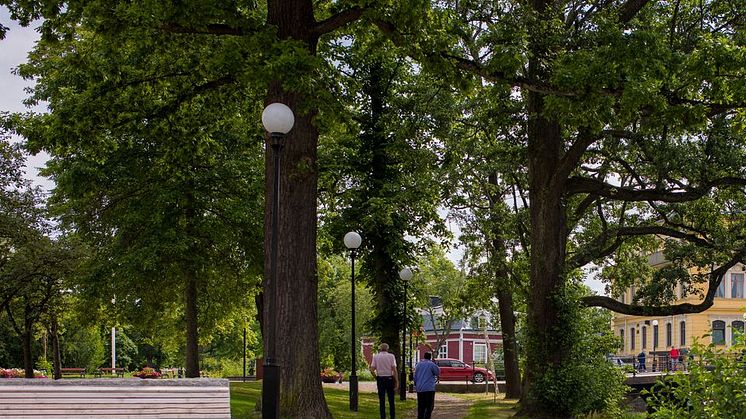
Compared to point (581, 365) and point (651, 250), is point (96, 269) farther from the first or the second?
point (651, 250)

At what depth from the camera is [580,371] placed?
20938 mm

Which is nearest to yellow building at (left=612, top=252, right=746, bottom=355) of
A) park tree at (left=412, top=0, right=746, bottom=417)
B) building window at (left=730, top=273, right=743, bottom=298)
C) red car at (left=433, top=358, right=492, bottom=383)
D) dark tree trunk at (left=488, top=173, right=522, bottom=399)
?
building window at (left=730, top=273, right=743, bottom=298)

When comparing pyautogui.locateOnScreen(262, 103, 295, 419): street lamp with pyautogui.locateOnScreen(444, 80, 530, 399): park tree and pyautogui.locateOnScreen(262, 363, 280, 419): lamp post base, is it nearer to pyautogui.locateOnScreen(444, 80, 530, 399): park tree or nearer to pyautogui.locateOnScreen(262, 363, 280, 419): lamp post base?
pyautogui.locateOnScreen(262, 363, 280, 419): lamp post base

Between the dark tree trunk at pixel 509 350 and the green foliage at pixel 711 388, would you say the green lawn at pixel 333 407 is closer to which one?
the dark tree trunk at pixel 509 350

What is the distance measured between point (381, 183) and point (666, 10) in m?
11.4

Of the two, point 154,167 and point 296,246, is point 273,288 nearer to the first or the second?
point 296,246

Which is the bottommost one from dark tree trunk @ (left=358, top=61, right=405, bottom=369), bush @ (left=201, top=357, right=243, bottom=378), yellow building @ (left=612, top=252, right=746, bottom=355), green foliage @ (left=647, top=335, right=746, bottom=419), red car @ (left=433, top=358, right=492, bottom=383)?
bush @ (left=201, top=357, right=243, bottom=378)

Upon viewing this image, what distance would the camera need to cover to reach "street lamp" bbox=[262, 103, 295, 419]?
37.1ft

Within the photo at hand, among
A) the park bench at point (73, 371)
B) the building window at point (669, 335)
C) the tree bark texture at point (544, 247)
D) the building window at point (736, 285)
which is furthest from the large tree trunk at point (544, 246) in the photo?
the building window at point (669, 335)

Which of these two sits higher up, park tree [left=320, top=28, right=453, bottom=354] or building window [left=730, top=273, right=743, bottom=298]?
park tree [left=320, top=28, right=453, bottom=354]

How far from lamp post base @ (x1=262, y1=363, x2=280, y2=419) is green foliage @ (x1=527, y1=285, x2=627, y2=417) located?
1101 cm

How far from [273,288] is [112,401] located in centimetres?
266

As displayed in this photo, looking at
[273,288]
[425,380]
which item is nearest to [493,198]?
[425,380]

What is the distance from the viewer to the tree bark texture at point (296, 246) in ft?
51.6
